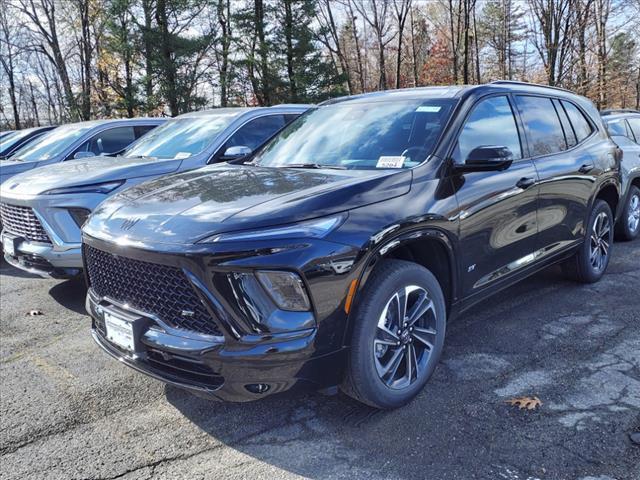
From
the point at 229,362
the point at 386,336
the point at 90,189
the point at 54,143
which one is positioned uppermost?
the point at 54,143

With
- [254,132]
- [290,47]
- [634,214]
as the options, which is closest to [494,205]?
[254,132]

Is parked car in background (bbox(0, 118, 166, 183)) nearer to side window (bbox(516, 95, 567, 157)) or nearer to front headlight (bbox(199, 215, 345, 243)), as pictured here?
side window (bbox(516, 95, 567, 157))

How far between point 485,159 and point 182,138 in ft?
13.4

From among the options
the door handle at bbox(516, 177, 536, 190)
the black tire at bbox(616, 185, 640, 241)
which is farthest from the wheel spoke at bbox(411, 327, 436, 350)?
the black tire at bbox(616, 185, 640, 241)

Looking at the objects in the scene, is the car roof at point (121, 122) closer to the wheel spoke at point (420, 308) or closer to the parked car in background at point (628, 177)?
the wheel spoke at point (420, 308)

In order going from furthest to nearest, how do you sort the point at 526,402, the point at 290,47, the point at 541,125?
the point at 290,47 → the point at 541,125 → the point at 526,402

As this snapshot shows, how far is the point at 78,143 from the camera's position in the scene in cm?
741

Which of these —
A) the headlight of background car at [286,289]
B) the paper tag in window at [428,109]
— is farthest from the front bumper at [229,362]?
the paper tag in window at [428,109]

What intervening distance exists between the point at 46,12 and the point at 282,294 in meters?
35.9

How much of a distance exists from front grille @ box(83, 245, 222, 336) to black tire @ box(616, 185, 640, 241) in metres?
6.39

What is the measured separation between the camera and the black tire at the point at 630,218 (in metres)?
6.86

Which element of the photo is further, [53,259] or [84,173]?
[84,173]

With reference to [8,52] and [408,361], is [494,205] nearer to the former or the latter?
[408,361]

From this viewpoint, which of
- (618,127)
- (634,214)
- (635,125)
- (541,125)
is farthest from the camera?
(635,125)
